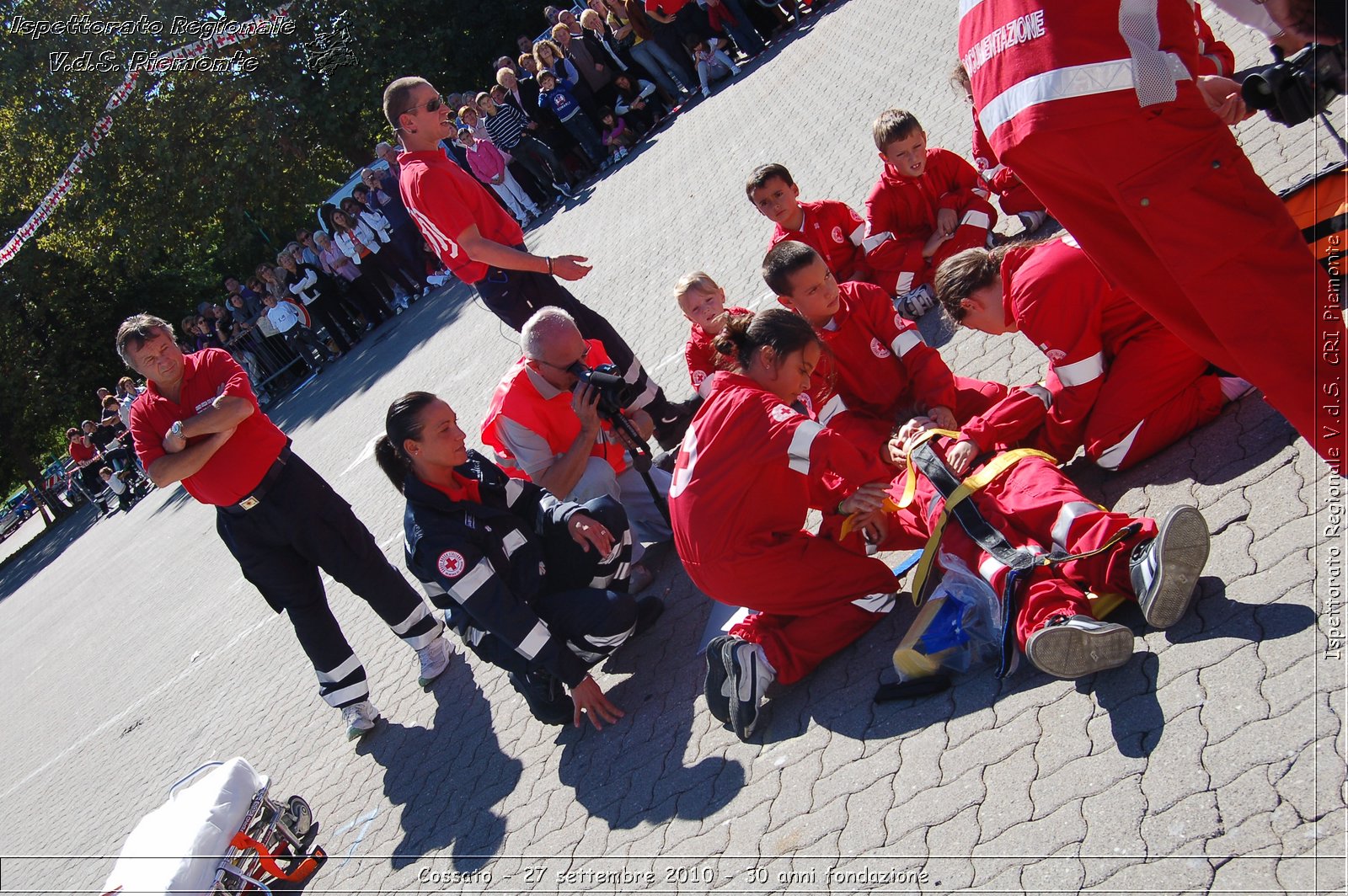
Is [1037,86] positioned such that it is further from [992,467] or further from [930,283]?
[930,283]

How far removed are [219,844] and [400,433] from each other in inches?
68.3

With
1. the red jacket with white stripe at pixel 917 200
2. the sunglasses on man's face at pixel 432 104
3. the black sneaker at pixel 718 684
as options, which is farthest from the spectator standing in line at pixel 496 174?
the black sneaker at pixel 718 684

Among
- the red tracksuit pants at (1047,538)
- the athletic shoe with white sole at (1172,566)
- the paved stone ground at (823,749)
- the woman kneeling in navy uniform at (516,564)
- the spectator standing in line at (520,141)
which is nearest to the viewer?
the paved stone ground at (823,749)

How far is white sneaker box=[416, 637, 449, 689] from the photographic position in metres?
5.23

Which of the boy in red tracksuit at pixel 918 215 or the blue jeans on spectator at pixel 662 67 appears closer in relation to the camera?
the boy in red tracksuit at pixel 918 215

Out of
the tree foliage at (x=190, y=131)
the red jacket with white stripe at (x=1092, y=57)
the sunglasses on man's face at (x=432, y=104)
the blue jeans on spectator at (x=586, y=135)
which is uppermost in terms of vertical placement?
the tree foliage at (x=190, y=131)

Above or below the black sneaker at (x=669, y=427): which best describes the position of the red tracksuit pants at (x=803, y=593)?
below

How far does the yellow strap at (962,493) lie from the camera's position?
321 cm

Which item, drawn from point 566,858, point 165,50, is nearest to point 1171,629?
point 566,858

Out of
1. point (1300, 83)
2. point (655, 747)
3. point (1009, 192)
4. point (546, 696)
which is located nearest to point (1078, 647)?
point (1300, 83)

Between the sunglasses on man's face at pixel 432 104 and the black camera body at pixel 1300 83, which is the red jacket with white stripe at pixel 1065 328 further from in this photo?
the sunglasses on man's face at pixel 432 104

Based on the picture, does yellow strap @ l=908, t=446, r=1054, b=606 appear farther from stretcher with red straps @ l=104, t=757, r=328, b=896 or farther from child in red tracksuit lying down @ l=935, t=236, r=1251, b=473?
stretcher with red straps @ l=104, t=757, r=328, b=896

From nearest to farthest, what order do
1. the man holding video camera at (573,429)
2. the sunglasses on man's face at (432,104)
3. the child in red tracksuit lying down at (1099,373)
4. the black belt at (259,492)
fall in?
1. the child in red tracksuit lying down at (1099,373)
2. the man holding video camera at (573,429)
3. the black belt at (259,492)
4. the sunglasses on man's face at (432,104)

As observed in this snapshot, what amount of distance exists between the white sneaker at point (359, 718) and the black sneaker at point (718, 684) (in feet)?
7.78
